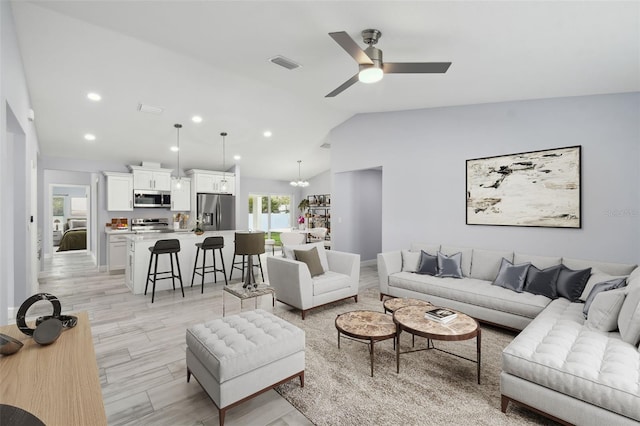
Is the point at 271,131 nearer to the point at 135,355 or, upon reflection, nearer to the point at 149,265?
the point at 149,265

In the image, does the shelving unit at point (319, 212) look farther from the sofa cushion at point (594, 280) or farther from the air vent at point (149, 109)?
the sofa cushion at point (594, 280)

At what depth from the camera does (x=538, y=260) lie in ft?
11.8

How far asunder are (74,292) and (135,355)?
3.03m

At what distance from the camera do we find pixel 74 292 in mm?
4852

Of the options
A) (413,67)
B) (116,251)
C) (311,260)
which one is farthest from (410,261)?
(116,251)

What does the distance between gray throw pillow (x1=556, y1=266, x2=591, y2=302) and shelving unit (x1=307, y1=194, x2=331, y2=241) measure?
6924 mm

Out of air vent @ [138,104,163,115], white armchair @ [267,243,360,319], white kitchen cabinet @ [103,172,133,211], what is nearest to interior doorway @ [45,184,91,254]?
white kitchen cabinet @ [103,172,133,211]

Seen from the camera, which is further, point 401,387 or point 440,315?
point 440,315

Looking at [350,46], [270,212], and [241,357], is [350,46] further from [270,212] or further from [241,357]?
[270,212]

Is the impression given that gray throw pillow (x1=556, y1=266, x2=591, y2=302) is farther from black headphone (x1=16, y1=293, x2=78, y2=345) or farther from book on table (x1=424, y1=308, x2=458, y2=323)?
black headphone (x1=16, y1=293, x2=78, y2=345)

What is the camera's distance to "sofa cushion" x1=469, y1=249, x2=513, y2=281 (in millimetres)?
3932

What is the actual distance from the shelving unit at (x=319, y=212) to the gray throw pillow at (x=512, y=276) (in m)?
6.37

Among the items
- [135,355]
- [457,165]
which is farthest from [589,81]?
[135,355]

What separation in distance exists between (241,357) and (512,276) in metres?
3.21
